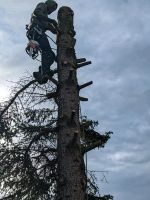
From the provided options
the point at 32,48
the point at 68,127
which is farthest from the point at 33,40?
the point at 68,127

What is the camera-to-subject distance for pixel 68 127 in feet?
20.1

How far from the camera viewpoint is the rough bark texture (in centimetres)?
557

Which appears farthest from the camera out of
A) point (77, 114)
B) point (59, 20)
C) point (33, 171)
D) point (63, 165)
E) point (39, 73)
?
point (59, 20)

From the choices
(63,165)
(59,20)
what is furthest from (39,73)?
(63,165)

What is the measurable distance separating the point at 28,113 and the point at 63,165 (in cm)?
195

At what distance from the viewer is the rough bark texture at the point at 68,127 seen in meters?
5.57

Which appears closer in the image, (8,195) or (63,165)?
(63,165)

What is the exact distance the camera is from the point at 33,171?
6.86 metres

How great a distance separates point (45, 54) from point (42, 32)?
54cm

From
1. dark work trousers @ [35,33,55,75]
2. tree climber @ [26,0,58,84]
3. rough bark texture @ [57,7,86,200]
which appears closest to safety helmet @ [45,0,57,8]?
tree climber @ [26,0,58,84]

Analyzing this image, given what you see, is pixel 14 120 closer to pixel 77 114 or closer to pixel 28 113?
pixel 28 113

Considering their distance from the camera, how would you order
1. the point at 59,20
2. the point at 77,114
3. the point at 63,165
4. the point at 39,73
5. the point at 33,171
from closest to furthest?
the point at 63,165, the point at 77,114, the point at 33,171, the point at 39,73, the point at 59,20

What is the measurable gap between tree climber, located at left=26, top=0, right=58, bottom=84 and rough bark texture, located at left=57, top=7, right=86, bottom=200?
37 centimetres

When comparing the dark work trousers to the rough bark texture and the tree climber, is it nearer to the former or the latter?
the tree climber
